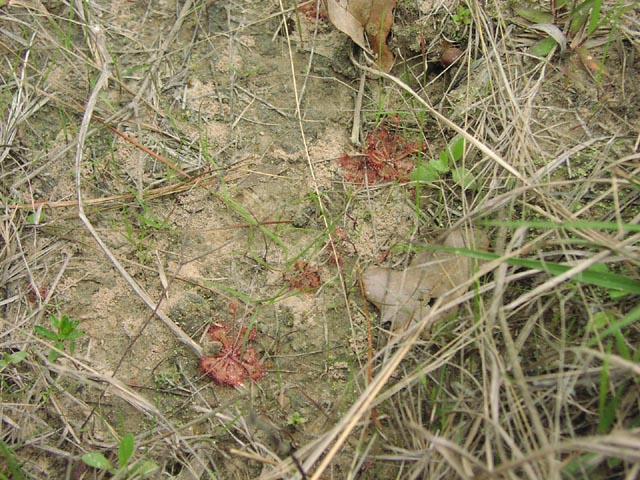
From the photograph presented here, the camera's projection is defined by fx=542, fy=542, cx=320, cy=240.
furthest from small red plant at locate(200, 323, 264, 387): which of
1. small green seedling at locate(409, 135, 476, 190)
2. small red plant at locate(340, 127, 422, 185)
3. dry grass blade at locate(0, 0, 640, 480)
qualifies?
small green seedling at locate(409, 135, 476, 190)

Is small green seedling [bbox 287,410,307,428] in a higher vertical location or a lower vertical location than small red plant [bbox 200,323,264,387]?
lower

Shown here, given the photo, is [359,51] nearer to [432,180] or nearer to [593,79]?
[432,180]

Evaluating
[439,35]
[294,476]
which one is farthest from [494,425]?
[439,35]

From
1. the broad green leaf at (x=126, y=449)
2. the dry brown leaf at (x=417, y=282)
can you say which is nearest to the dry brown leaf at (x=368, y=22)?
the dry brown leaf at (x=417, y=282)

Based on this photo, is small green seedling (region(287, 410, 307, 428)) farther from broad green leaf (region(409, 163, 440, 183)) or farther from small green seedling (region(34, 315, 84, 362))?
broad green leaf (region(409, 163, 440, 183))

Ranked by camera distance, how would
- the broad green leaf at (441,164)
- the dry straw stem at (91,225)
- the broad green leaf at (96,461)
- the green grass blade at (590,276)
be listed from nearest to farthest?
the green grass blade at (590,276) < the broad green leaf at (96,461) < the dry straw stem at (91,225) < the broad green leaf at (441,164)

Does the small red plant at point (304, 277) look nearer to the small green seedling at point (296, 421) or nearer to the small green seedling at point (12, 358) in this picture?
the small green seedling at point (296, 421)

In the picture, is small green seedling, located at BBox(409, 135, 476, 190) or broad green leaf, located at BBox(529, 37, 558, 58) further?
broad green leaf, located at BBox(529, 37, 558, 58)
